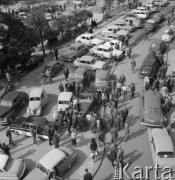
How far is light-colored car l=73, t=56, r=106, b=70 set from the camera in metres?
29.7

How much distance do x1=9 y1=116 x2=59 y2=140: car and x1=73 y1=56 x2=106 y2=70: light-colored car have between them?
9922mm

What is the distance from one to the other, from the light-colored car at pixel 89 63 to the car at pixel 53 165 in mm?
13111

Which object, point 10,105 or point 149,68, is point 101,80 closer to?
point 149,68

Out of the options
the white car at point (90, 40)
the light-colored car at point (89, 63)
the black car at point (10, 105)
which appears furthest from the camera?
the white car at point (90, 40)

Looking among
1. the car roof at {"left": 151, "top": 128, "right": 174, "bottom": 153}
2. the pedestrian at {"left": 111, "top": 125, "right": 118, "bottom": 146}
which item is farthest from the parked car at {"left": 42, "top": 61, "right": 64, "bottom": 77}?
the car roof at {"left": 151, "top": 128, "right": 174, "bottom": 153}

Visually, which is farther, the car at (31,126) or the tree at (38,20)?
the tree at (38,20)

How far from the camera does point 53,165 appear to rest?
1691cm

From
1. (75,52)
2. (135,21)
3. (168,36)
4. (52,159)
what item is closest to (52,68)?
(75,52)

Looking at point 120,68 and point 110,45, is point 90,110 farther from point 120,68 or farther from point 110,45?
point 110,45

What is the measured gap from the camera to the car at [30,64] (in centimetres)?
3037

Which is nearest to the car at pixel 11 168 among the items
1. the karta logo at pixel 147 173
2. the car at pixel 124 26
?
the karta logo at pixel 147 173

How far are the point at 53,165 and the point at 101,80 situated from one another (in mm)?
10858

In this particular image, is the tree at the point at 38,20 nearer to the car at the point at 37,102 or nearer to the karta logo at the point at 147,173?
the car at the point at 37,102

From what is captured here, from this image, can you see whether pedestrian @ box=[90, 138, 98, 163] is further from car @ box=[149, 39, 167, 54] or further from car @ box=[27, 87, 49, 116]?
car @ box=[149, 39, 167, 54]
